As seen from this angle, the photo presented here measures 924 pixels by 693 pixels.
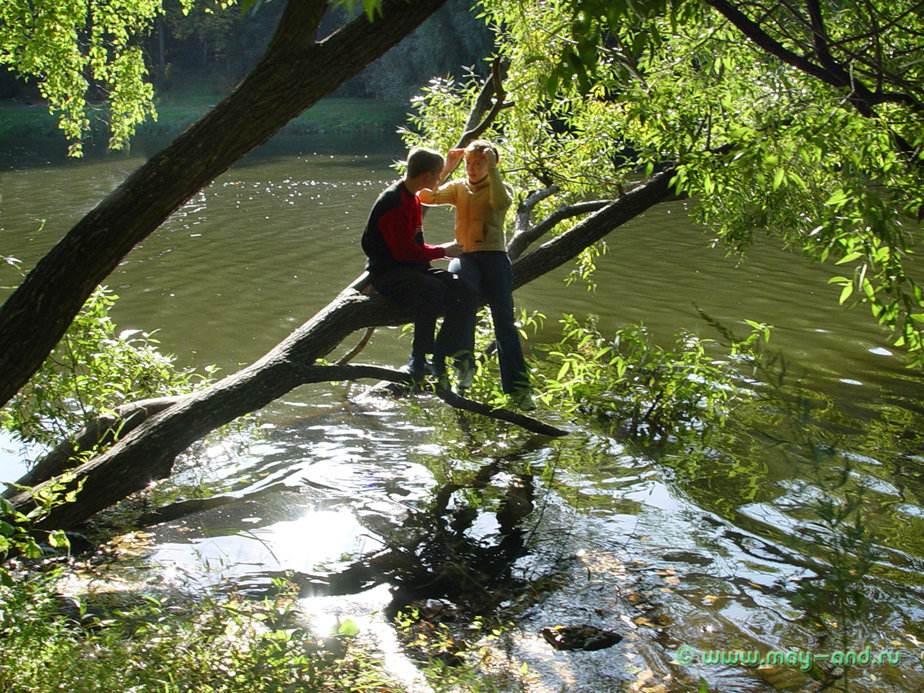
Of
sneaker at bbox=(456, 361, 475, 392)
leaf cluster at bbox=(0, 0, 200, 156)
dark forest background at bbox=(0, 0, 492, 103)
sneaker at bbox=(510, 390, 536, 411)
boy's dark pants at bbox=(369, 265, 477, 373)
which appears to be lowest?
sneaker at bbox=(510, 390, 536, 411)

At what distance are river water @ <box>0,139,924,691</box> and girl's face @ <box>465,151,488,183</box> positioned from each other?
178cm

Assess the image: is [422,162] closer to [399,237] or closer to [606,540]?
[399,237]

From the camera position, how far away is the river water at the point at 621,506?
4.45 m

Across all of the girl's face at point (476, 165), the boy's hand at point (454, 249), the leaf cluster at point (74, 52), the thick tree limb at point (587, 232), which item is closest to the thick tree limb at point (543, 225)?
the thick tree limb at point (587, 232)

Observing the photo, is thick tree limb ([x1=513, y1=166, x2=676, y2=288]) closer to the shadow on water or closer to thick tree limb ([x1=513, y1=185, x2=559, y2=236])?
thick tree limb ([x1=513, y1=185, x2=559, y2=236])

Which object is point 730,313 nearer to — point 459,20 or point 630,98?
point 630,98

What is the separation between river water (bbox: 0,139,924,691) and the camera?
4445mm

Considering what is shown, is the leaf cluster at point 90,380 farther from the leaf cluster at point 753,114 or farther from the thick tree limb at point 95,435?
the leaf cluster at point 753,114

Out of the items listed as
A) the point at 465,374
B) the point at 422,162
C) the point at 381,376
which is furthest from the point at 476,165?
the point at 381,376

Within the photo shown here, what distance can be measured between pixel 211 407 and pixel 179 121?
38912mm

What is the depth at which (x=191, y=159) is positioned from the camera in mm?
4285

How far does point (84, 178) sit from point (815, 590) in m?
26.6

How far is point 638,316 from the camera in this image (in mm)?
12453

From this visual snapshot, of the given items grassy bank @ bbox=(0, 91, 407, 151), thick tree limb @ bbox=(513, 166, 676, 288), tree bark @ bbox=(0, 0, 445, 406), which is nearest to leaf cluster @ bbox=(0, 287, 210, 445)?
tree bark @ bbox=(0, 0, 445, 406)
